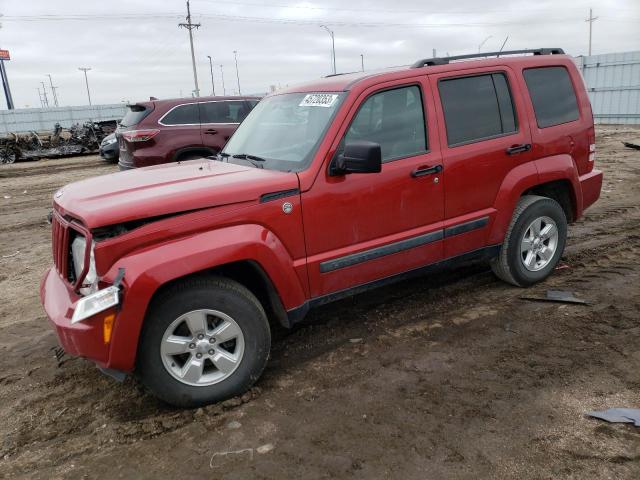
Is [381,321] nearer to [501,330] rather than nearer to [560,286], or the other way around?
[501,330]

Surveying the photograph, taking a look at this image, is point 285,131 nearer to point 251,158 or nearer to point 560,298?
point 251,158

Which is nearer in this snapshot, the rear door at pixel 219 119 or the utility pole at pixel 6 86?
the rear door at pixel 219 119

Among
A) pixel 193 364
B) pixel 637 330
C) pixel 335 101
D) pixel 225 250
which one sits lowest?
pixel 637 330

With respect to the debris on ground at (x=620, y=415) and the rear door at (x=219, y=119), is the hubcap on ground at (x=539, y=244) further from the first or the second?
the rear door at (x=219, y=119)

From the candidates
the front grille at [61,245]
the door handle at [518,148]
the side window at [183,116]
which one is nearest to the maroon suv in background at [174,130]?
the side window at [183,116]

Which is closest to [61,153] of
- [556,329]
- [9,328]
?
[9,328]

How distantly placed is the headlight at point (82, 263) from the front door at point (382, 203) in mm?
1314

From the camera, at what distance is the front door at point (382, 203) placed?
11.4 ft

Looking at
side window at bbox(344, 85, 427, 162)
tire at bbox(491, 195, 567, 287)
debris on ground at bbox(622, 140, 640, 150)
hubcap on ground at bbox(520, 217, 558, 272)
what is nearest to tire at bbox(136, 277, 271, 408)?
side window at bbox(344, 85, 427, 162)

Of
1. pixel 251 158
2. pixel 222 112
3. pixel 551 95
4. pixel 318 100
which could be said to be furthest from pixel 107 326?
pixel 222 112

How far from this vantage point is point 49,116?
34.2 metres

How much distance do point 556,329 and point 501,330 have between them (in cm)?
41

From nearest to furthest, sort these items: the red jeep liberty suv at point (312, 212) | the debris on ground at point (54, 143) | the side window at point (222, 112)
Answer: the red jeep liberty suv at point (312, 212) → the side window at point (222, 112) → the debris on ground at point (54, 143)

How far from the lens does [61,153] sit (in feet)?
65.6
